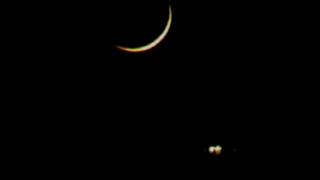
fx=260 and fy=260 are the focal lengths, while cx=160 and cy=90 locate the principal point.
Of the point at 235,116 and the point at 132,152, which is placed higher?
the point at 235,116

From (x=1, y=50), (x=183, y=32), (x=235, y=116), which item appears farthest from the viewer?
(x=235, y=116)

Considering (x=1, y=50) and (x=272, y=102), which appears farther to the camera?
(x=272, y=102)

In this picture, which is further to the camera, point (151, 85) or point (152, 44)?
point (151, 85)

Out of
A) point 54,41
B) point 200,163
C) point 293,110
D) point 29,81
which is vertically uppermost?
point 54,41

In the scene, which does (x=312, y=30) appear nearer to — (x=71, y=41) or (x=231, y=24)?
(x=231, y=24)

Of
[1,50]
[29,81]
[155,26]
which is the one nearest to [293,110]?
[155,26]

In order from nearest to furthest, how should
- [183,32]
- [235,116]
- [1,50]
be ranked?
[1,50]
[183,32]
[235,116]

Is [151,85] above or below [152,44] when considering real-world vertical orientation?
below
